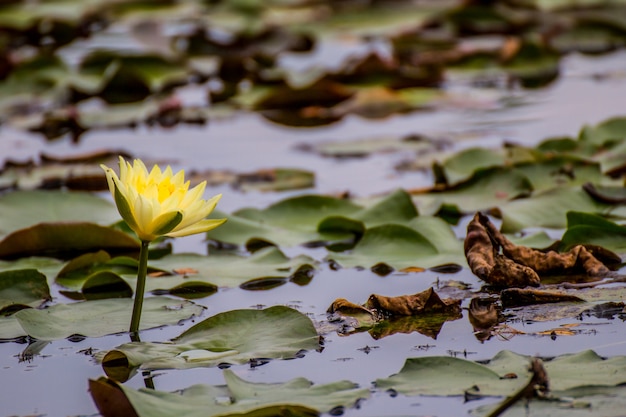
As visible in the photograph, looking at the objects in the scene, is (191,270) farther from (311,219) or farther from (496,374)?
(496,374)

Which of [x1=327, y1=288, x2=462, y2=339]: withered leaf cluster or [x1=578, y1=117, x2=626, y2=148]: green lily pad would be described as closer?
[x1=327, y1=288, x2=462, y2=339]: withered leaf cluster

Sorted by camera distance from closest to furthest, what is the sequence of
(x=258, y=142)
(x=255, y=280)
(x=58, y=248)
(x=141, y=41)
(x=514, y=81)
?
(x=255, y=280), (x=58, y=248), (x=258, y=142), (x=514, y=81), (x=141, y=41)

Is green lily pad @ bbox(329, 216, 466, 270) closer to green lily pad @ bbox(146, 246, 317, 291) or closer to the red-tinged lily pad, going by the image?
green lily pad @ bbox(146, 246, 317, 291)

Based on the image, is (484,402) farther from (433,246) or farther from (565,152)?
(565,152)

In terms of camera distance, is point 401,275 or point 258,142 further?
point 258,142

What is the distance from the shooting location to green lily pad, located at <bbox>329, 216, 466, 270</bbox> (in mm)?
2250

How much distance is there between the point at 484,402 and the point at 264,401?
337 millimetres

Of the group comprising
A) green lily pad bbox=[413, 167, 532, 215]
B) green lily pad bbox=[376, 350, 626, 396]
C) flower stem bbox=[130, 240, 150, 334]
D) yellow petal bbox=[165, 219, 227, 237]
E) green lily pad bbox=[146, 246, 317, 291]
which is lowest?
green lily pad bbox=[413, 167, 532, 215]

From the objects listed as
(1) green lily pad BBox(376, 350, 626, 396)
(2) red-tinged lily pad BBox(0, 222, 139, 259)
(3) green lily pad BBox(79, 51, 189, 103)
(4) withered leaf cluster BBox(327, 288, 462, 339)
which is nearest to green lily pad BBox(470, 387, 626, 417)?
(1) green lily pad BBox(376, 350, 626, 396)

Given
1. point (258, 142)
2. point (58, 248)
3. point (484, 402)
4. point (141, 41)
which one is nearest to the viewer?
point (484, 402)

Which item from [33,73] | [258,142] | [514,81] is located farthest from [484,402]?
[33,73]

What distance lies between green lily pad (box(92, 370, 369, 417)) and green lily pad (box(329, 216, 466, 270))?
2.34ft

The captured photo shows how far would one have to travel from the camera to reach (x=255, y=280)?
2197 millimetres

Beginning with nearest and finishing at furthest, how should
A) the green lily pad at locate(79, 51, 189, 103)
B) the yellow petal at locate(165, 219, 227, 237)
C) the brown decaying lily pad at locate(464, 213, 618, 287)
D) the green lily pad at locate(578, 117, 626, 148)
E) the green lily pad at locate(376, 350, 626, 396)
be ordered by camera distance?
1. the green lily pad at locate(376, 350, 626, 396)
2. the yellow petal at locate(165, 219, 227, 237)
3. the brown decaying lily pad at locate(464, 213, 618, 287)
4. the green lily pad at locate(578, 117, 626, 148)
5. the green lily pad at locate(79, 51, 189, 103)
